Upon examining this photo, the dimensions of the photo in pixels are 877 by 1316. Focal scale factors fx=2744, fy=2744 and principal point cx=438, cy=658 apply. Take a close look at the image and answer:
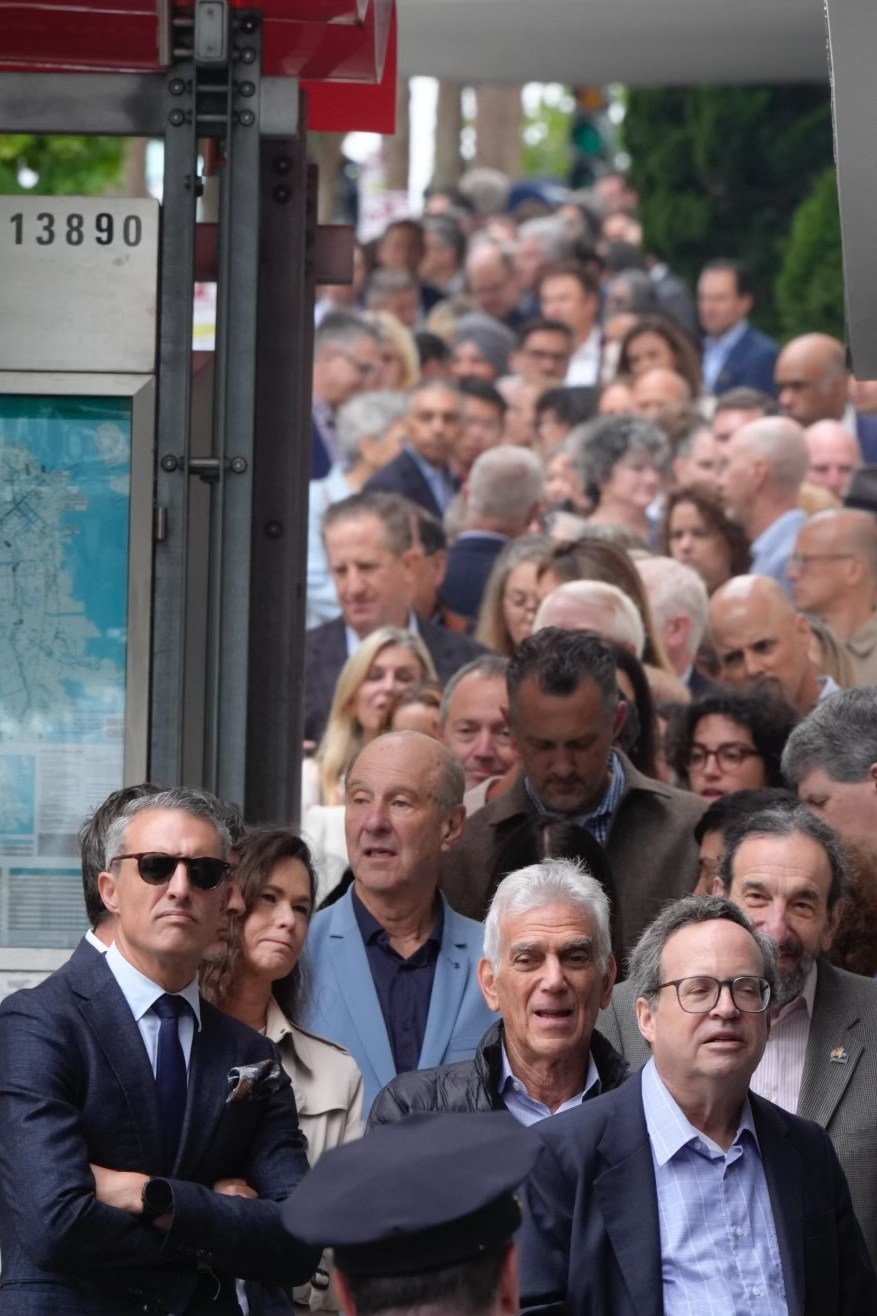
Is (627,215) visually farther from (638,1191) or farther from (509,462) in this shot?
(638,1191)

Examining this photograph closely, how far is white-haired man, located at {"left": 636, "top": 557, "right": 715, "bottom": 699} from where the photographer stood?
10.4 metres

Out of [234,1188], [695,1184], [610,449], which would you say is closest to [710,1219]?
[695,1184]

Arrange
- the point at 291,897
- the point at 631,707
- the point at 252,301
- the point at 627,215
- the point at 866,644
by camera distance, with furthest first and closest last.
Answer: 1. the point at 627,215
2. the point at 866,644
3. the point at 631,707
4. the point at 252,301
5. the point at 291,897

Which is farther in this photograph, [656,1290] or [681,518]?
[681,518]

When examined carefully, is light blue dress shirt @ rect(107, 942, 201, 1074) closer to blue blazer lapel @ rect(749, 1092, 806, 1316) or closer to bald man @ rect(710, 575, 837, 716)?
blue blazer lapel @ rect(749, 1092, 806, 1316)

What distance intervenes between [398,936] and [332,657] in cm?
444

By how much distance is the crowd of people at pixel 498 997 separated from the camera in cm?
494

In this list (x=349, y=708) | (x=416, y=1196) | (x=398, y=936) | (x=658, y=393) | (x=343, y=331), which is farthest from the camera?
(x=343, y=331)

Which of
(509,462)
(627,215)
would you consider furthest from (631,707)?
(627,215)

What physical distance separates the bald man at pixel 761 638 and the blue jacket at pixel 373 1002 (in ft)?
12.1

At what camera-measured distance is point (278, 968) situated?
6125 mm

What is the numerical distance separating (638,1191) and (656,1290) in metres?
0.18

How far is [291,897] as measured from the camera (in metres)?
6.15

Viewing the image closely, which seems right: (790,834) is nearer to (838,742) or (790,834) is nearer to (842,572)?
(838,742)
